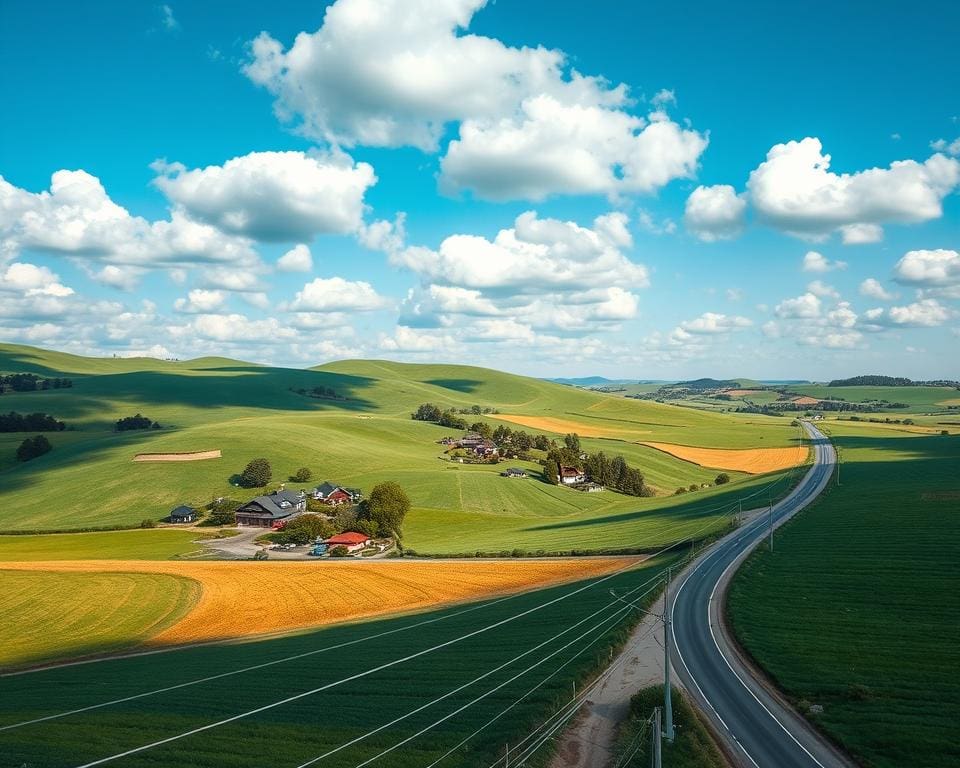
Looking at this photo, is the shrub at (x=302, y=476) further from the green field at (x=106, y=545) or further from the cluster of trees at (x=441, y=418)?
the cluster of trees at (x=441, y=418)

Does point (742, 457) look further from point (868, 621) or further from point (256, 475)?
point (868, 621)

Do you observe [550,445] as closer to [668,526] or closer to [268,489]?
[268,489]

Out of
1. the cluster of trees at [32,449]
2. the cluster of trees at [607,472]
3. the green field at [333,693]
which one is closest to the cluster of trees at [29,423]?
the cluster of trees at [32,449]

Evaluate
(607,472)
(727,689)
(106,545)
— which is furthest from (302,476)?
(727,689)

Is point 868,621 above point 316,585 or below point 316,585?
above

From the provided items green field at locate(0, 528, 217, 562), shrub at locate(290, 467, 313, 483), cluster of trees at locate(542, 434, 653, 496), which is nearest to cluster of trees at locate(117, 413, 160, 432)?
shrub at locate(290, 467, 313, 483)

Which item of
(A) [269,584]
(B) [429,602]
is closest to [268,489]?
(A) [269,584]

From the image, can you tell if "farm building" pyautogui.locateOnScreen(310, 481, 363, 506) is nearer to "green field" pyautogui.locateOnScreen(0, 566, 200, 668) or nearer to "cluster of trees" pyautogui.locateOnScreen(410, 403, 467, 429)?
"green field" pyautogui.locateOnScreen(0, 566, 200, 668)
